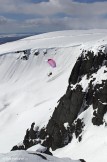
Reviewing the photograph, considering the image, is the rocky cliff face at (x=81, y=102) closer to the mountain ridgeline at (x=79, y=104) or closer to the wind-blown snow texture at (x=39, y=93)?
the mountain ridgeline at (x=79, y=104)

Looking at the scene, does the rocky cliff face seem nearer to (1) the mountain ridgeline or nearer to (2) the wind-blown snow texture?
(1) the mountain ridgeline

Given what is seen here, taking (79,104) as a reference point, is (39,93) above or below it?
above

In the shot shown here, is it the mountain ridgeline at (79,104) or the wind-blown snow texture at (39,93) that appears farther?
the mountain ridgeline at (79,104)

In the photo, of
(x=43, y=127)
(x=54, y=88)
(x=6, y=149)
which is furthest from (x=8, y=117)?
(x=43, y=127)

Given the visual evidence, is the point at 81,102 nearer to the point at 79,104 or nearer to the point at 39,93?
the point at 79,104

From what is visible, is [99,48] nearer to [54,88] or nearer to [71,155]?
[71,155]

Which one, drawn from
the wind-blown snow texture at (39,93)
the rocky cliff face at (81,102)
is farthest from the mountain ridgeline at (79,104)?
the wind-blown snow texture at (39,93)

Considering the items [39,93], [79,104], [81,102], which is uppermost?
[39,93]

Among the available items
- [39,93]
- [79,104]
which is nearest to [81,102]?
[79,104]
